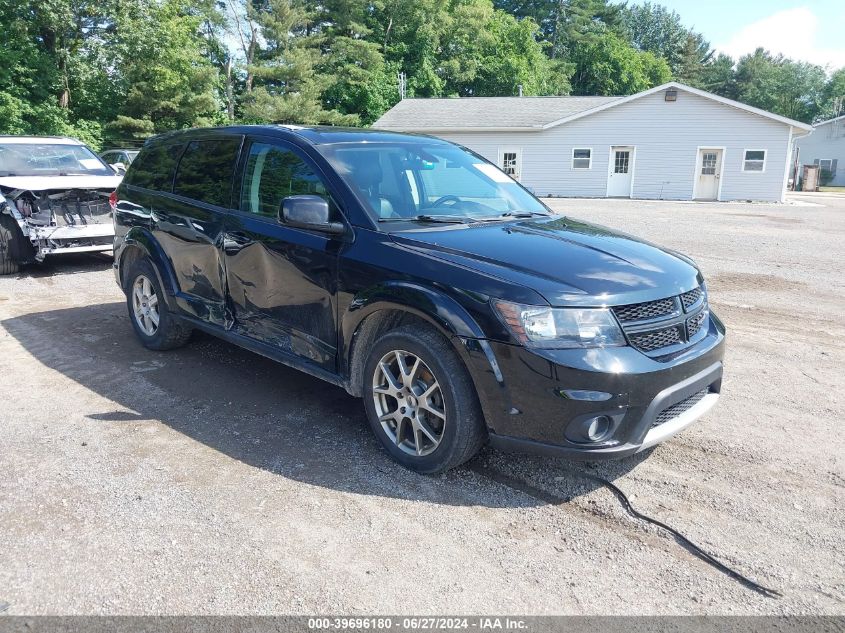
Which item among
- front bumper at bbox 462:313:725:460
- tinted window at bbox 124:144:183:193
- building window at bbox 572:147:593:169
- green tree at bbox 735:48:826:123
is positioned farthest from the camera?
green tree at bbox 735:48:826:123

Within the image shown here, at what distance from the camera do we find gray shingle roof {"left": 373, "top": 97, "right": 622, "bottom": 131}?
3109 cm

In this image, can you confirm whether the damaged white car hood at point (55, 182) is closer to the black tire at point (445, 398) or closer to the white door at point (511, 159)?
the black tire at point (445, 398)

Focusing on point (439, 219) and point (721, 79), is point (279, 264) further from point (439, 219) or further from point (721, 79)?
point (721, 79)

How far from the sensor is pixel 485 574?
9.56 ft

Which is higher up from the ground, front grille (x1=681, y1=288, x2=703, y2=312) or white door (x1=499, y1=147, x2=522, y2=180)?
white door (x1=499, y1=147, x2=522, y2=180)

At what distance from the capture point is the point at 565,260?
3615 mm

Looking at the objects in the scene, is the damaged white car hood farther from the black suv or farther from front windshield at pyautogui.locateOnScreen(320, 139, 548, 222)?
front windshield at pyautogui.locateOnScreen(320, 139, 548, 222)

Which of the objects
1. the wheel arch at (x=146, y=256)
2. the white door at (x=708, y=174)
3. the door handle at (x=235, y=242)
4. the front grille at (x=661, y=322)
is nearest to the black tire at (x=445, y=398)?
the front grille at (x=661, y=322)

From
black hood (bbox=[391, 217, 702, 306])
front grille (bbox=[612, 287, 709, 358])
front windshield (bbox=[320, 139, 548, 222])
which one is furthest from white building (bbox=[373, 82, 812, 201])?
front grille (bbox=[612, 287, 709, 358])

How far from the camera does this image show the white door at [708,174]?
95.4ft

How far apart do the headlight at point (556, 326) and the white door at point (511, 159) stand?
28.8 metres

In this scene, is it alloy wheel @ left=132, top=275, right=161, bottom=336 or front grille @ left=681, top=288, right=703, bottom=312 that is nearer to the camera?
front grille @ left=681, top=288, right=703, bottom=312

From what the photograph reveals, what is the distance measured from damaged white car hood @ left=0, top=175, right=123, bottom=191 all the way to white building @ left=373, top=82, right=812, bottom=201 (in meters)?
19.7

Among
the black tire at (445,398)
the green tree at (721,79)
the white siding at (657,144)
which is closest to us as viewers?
the black tire at (445,398)
